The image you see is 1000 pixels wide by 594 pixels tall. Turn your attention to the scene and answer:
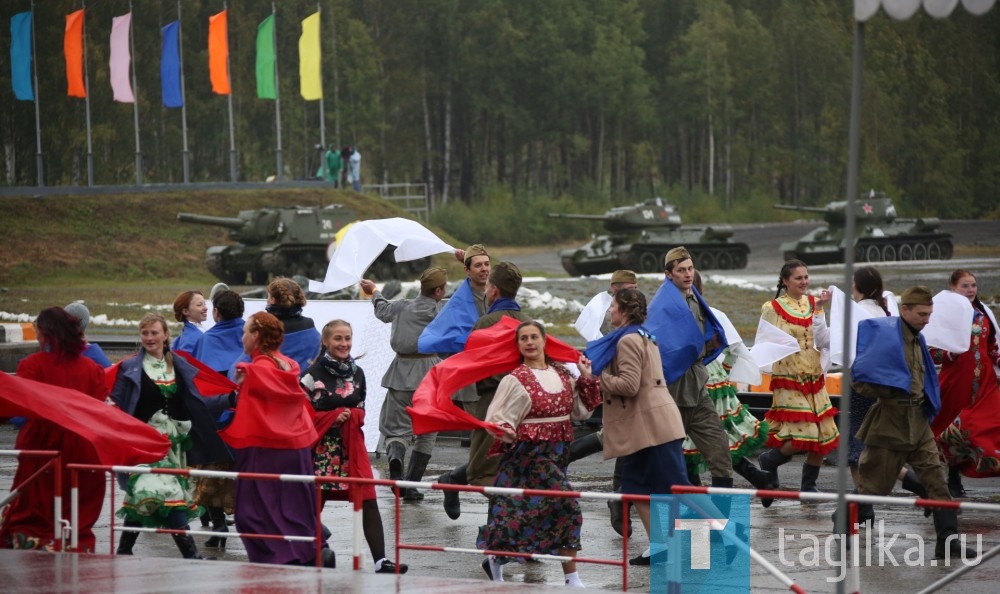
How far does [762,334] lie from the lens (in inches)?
474

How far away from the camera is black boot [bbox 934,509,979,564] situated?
30.0ft

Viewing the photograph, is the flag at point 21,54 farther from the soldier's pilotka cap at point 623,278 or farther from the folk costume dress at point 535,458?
the folk costume dress at point 535,458

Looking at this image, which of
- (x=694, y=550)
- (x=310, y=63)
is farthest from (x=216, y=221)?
(x=694, y=550)

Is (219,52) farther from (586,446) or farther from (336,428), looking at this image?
(336,428)

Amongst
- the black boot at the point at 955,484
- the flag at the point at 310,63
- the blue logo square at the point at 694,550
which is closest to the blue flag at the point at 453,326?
the blue logo square at the point at 694,550

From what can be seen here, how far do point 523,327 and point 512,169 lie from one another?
249 feet

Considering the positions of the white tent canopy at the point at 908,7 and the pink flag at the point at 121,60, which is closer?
the white tent canopy at the point at 908,7

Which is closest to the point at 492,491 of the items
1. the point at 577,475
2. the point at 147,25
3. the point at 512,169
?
the point at 577,475

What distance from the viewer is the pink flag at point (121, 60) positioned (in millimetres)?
51344

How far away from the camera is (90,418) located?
365 inches

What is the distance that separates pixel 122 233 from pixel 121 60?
556 centimetres

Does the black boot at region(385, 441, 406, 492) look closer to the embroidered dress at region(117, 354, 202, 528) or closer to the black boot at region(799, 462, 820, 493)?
the embroidered dress at region(117, 354, 202, 528)

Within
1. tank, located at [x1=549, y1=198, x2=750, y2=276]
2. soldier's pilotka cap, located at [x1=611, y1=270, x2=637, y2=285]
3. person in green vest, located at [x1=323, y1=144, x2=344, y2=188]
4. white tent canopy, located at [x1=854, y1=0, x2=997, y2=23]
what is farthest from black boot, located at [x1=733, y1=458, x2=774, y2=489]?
person in green vest, located at [x1=323, y1=144, x2=344, y2=188]

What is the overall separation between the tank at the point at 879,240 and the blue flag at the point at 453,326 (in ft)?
119
